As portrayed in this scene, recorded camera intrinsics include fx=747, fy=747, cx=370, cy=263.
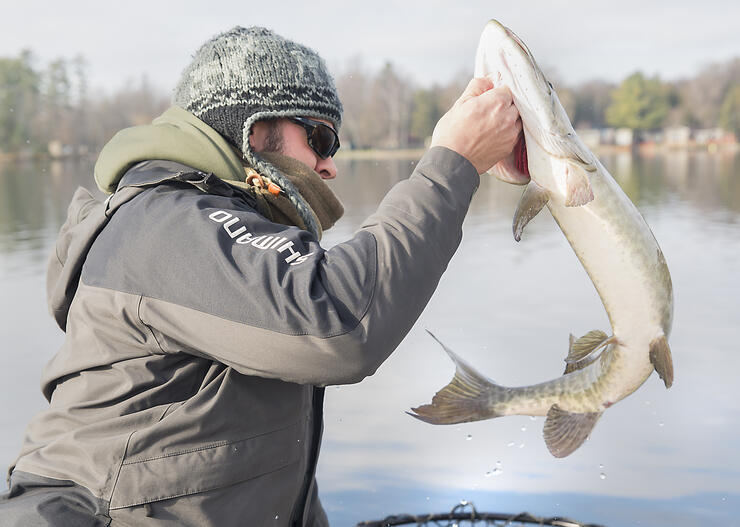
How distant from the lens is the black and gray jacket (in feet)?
5.19

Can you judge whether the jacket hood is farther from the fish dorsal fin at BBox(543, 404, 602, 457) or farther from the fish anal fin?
Result: the fish dorsal fin at BBox(543, 404, 602, 457)

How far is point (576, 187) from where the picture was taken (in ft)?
6.51

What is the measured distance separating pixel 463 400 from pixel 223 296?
101 centimetres

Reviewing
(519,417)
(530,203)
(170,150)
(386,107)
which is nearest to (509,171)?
(530,203)

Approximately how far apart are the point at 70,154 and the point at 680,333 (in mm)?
39596

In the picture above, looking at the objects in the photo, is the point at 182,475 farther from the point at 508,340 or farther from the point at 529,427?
the point at 508,340

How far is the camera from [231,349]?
63.6 inches

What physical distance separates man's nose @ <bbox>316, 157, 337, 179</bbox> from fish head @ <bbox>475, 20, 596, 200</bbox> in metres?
0.53

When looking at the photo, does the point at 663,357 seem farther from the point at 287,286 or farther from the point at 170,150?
the point at 170,150

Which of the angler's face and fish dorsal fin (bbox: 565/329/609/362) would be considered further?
fish dorsal fin (bbox: 565/329/609/362)

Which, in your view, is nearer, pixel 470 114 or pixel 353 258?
pixel 353 258

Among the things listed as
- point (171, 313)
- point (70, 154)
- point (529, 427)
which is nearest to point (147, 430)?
point (171, 313)

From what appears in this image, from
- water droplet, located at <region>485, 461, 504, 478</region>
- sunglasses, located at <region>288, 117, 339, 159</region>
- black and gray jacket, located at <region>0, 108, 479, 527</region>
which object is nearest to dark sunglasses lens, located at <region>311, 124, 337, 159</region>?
sunglasses, located at <region>288, 117, 339, 159</region>

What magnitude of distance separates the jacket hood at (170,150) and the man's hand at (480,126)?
55 centimetres
